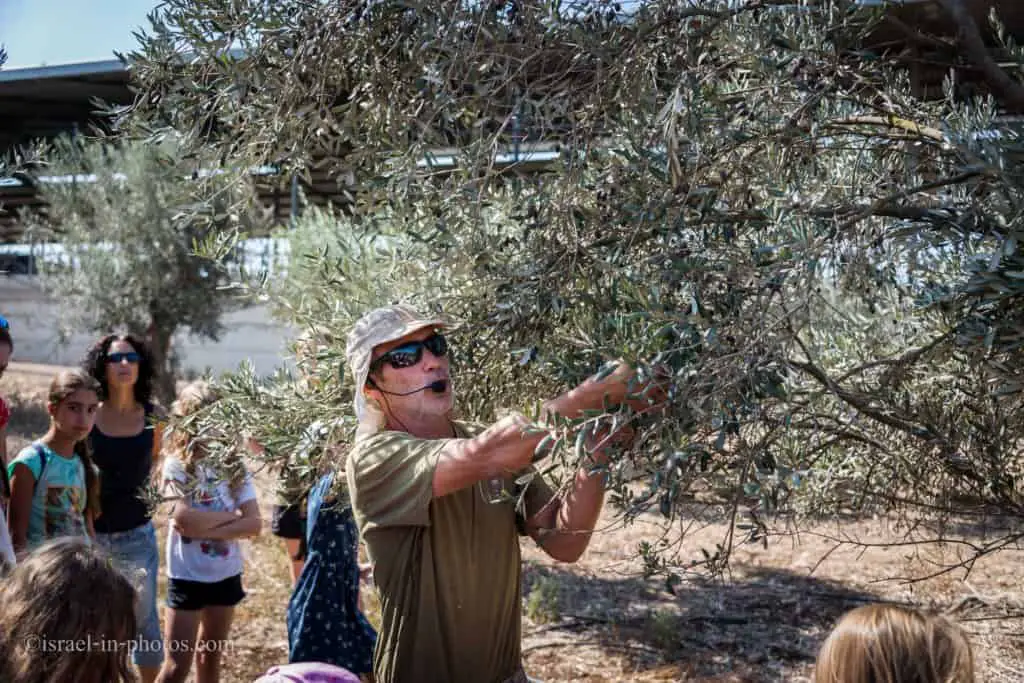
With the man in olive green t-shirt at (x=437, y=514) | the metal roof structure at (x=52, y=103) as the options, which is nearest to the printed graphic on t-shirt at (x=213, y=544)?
the man in olive green t-shirt at (x=437, y=514)

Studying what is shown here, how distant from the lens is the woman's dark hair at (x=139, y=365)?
520cm

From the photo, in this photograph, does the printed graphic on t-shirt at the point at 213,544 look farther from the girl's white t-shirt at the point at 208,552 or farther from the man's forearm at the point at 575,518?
the man's forearm at the point at 575,518

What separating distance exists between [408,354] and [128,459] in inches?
113

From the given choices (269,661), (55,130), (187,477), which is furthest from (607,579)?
(55,130)

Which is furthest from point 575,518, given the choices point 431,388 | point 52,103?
point 52,103

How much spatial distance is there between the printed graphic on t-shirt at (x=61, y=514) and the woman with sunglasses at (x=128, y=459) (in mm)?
363

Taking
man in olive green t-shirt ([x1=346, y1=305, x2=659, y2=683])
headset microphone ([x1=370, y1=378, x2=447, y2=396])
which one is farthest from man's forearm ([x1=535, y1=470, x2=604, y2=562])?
headset microphone ([x1=370, y1=378, x2=447, y2=396])

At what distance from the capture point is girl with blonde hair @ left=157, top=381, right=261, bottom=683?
487cm

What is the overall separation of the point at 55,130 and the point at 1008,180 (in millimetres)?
18109

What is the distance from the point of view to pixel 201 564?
496cm

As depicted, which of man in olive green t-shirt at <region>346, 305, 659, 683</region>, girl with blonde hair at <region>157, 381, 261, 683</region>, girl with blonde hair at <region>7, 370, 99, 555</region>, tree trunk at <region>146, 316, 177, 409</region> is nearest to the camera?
man in olive green t-shirt at <region>346, 305, 659, 683</region>

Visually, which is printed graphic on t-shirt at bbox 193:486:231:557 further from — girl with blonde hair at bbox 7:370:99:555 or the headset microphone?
the headset microphone

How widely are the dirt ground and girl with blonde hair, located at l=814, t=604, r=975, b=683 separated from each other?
292cm

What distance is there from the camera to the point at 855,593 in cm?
731
